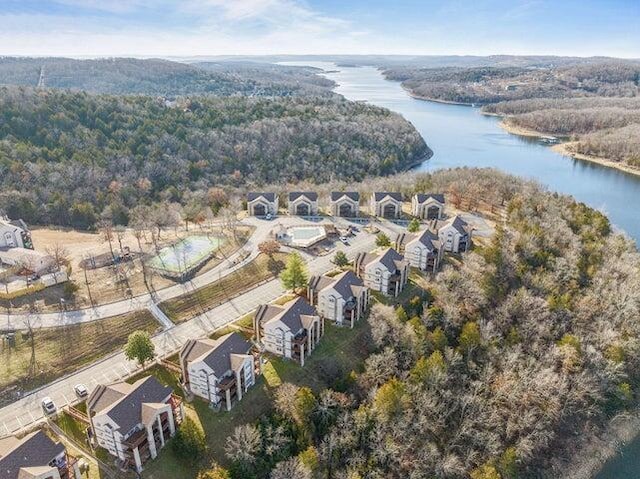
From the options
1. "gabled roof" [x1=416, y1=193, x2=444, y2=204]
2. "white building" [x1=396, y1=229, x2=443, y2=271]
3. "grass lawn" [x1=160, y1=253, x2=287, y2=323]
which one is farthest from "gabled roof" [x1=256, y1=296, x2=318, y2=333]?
"gabled roof" [x1=416, y1=193, x2=444, y2=204]

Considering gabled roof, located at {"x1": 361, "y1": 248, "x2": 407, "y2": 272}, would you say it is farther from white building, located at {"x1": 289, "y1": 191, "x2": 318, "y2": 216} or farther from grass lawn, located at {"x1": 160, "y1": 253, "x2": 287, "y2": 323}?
white building, located at {"x1": 289, "y1": 191, "x2": 318, "y2": 216}

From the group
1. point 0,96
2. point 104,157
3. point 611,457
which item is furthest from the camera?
point 0,96

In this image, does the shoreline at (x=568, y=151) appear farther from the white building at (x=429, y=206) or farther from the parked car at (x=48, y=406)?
the parked car at (x=48, y=406)

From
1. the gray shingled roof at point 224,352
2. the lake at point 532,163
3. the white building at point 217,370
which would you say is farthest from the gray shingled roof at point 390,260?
the lake at point 532,163

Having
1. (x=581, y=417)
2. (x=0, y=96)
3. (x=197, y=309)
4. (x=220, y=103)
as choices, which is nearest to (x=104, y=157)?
(x=0, y=96)

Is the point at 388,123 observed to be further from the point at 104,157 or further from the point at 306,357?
the point at 306,357

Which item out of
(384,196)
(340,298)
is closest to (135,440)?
(340,298)
